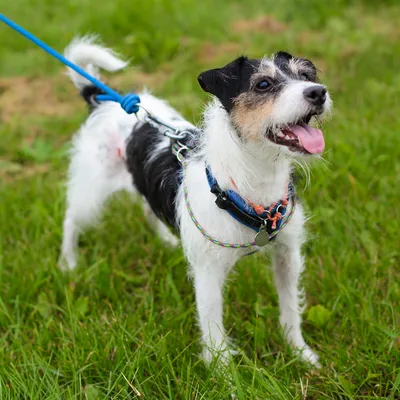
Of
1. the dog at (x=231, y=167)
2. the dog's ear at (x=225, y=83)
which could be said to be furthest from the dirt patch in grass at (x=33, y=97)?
the dog's ear at (x=225, y=83)

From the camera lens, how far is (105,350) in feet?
8.42

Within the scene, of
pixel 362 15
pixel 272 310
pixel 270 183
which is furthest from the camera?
pixel 362 15

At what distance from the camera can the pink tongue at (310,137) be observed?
2.03 meters

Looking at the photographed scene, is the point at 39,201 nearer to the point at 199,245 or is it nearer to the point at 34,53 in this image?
the point at 199,245

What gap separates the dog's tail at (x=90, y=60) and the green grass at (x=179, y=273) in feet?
2.94

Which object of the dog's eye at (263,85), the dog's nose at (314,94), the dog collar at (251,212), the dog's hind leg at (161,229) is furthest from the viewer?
the dog's hind leg at (161,229)

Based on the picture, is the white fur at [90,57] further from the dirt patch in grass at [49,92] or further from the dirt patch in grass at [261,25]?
the dirt patch in grass at [261,25]

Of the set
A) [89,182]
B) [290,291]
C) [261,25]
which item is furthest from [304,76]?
[261,25]

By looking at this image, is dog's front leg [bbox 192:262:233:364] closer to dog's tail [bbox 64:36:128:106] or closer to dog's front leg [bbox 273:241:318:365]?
dog's front leg [bbox 273:241:318:365]

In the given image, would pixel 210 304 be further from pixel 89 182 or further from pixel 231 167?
pixel 89 182

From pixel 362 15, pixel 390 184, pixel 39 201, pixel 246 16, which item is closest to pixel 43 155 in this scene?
pixel 39 201

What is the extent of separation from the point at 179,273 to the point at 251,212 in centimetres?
111

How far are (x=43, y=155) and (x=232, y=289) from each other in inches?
108

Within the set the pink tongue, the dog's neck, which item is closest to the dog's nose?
the pink tongue
